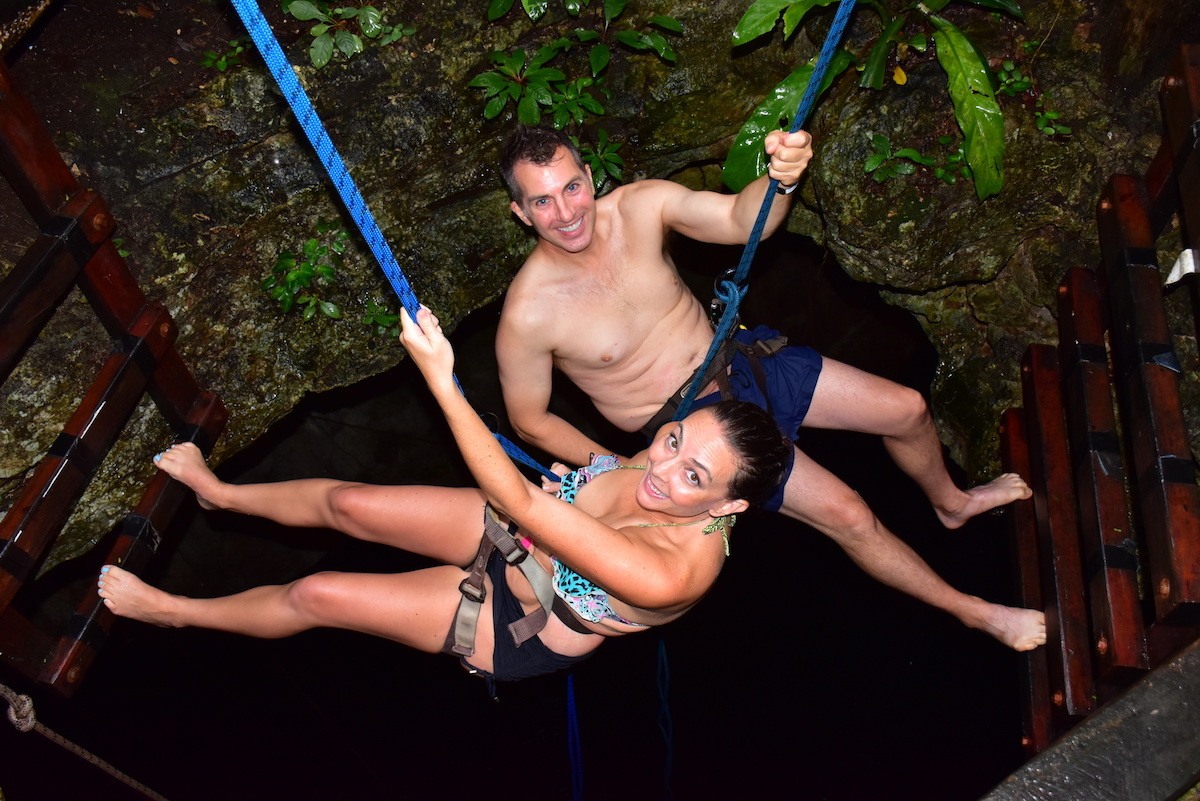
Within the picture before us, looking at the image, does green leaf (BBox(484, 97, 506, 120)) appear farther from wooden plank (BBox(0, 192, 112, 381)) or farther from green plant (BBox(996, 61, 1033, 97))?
green plant (BBox(996, 61, 1033, 97))

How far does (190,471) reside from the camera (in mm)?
3822

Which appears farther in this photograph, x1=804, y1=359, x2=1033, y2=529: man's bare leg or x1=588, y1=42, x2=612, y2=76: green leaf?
x1=588, y1=42, x2=612, y2=76: green leaf

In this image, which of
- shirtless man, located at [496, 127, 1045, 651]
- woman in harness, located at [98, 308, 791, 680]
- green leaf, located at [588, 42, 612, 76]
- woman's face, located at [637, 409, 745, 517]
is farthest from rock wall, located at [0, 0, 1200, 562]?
woman's face, located at [637, 409, 745, 517]

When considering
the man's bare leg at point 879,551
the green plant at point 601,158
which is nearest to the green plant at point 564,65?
the green plant at point 601,158

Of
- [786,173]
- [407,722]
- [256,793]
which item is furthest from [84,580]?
[786,173]

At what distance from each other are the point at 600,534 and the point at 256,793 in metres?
3.57

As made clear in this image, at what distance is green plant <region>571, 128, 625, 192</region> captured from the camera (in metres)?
4.46

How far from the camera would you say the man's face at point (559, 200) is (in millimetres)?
3363

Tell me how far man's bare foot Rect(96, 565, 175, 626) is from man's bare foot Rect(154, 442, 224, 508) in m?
0.41

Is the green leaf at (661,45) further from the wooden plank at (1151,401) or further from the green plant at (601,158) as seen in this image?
the wooden plank at (1151,401)

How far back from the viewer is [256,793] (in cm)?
508

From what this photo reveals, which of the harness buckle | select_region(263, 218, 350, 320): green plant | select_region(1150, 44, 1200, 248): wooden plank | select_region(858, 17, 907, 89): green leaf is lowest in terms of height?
the harness buckle

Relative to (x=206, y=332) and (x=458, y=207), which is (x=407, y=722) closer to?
(x=206, y=332)

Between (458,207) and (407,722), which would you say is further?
(407,722)
